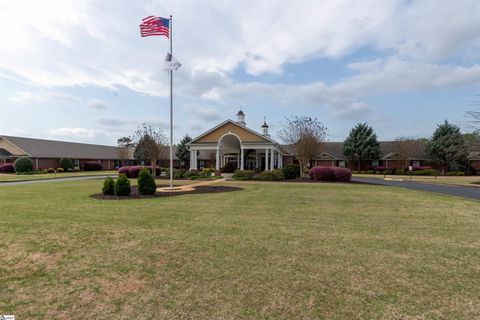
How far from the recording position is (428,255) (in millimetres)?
5285

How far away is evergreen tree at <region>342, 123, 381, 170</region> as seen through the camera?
142 feet

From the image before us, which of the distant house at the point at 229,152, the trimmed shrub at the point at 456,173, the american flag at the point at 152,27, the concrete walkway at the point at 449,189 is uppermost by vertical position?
the american flag at the point at 152,27

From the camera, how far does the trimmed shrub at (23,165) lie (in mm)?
37188

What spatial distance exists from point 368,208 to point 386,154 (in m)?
41.8

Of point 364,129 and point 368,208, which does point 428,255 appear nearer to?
point 368,208

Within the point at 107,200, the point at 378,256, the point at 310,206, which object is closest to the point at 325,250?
the point at 378,256

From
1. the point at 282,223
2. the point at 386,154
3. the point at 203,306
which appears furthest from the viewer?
the point at 386,154

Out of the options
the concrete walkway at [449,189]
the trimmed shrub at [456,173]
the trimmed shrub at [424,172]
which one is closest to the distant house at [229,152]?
the trimmed shrub at [456,173]

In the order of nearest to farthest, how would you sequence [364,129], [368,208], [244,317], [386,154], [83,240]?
[244,317] < [83,240] < [368,208] < [364,129] < [386,154]

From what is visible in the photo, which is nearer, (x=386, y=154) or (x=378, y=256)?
(x=378, y=256)

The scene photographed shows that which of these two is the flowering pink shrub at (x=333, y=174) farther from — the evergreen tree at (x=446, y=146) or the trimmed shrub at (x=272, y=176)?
the evergreen tree at (x=446, y=146)

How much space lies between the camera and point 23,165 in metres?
37.3

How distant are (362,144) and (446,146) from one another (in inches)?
451

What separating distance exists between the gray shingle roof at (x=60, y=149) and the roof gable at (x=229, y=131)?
93.2ft
